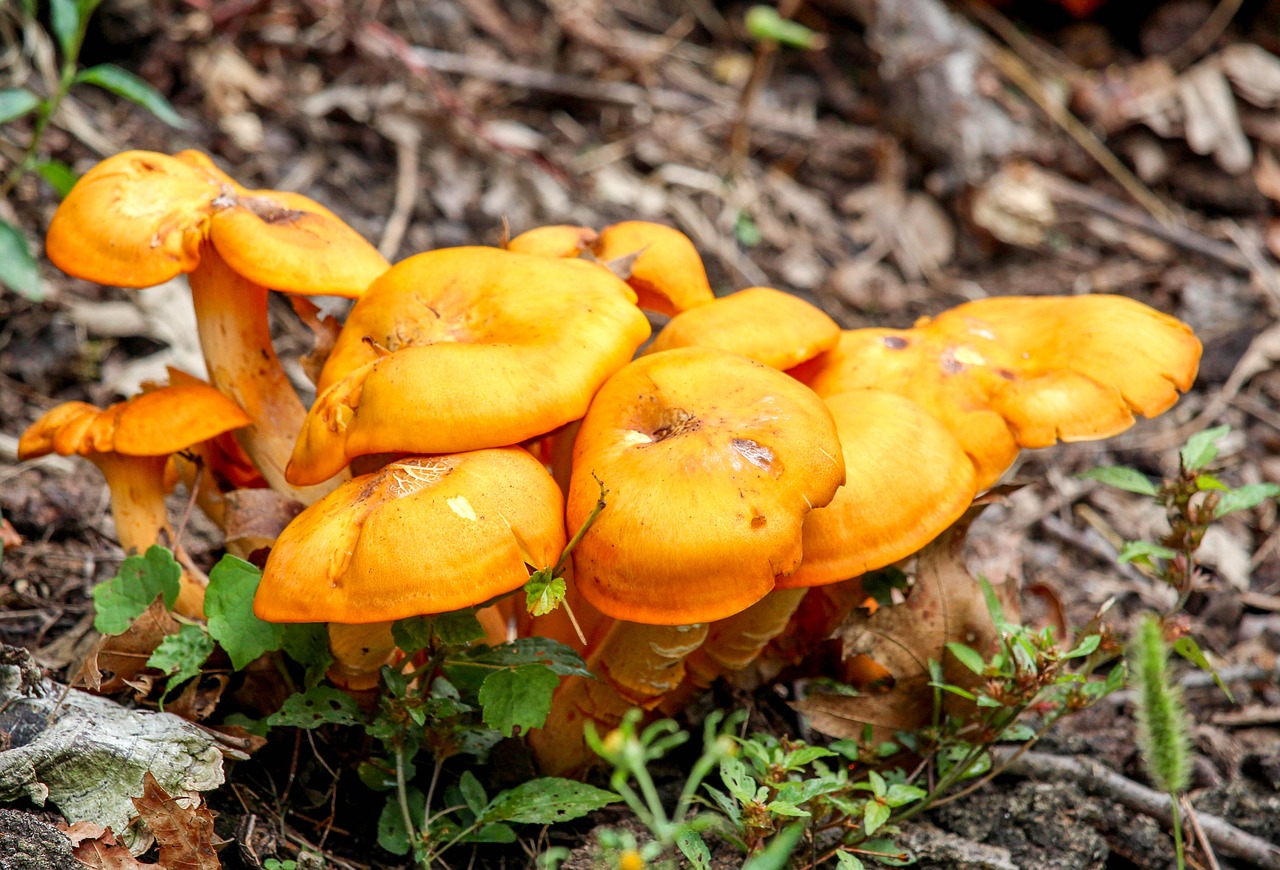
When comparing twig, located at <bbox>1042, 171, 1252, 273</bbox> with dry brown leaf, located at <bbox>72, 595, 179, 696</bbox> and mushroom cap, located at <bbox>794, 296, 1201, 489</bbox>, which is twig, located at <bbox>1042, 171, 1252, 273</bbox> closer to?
mushroom cap, located at <bbox>794, 296, 1201, 489</bbox>

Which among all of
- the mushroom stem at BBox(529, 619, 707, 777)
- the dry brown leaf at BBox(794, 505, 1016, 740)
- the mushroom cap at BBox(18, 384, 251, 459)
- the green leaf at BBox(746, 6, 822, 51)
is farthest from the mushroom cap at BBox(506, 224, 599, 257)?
the green leaf at BBox(746, 6, 822, 51)

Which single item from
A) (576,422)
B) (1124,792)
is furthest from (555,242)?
(1124,792)

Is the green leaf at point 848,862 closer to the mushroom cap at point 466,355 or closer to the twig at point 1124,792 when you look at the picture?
the twig at point 1124,792

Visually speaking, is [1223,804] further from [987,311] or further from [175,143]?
[175,143]

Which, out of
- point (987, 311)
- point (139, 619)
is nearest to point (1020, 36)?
→ point (987, 311)

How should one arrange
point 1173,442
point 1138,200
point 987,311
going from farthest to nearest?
1. point 1138,200
2. point 1173,442
3. point 987,311

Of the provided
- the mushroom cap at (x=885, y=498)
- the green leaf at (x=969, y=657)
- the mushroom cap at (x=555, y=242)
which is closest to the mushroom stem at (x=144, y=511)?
the mushroom cap at (x=555, y=242)

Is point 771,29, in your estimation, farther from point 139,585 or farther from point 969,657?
point 139,585
